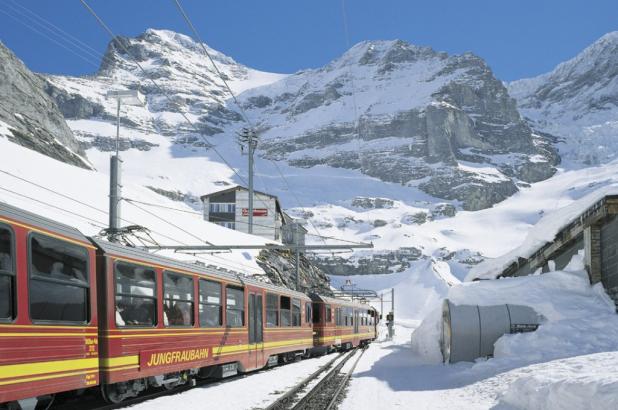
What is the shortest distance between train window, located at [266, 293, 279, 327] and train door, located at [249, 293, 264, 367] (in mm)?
686

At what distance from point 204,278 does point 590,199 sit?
12562mm

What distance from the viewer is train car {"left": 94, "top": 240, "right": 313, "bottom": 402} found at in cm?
1005

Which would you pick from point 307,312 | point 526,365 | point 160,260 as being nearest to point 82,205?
point 307,312

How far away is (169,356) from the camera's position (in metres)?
12.1

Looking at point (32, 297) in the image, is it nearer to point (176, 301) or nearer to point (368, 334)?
point (176, 301)

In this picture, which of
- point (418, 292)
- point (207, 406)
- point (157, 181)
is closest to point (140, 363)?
point (207, 406)

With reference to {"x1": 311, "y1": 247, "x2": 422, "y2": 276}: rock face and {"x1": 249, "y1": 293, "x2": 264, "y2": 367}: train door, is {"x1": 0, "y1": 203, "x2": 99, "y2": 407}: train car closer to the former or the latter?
{"x1": 249, "y1": 293, "x2": 264, "y2": 367}: train door

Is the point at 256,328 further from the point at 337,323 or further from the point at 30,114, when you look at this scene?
the point at 30,114

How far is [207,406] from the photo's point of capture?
11594 mm

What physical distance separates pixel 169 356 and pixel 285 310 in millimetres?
9388

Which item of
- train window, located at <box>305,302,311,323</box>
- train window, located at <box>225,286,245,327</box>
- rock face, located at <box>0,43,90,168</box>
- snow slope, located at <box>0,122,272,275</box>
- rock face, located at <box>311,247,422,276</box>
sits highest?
rock face, located at <box>0,43,90,168</box>

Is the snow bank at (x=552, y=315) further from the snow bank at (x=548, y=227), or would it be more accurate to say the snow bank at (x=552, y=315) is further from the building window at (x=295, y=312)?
the building window at (x=295, y=312)

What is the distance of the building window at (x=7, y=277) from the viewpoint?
7.39 meters

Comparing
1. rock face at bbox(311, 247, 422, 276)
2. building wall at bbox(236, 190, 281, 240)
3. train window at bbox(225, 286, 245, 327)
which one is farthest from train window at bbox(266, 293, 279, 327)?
rock face at bbox(311, 247, 422, 276)
